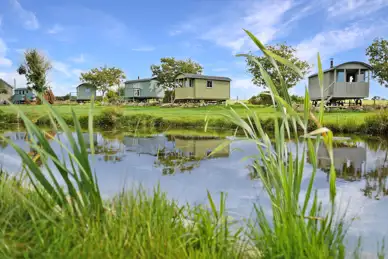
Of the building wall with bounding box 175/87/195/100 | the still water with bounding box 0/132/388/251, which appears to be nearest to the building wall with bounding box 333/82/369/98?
the building wall with bounding box 175/87/195/100

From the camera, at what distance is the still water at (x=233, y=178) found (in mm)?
2492

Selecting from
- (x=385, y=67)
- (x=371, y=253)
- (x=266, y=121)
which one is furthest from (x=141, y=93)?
(x=371, y=253)

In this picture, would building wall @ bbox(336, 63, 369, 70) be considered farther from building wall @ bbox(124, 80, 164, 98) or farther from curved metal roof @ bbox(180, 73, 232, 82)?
building wall @ bbox(124, 80, 164, 98)

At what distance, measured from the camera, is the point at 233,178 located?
3.90 meters

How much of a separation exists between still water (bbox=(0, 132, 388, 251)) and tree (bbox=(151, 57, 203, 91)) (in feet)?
96.3

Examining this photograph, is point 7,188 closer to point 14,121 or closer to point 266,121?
point 266,121

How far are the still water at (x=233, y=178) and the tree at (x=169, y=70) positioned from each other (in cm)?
2935

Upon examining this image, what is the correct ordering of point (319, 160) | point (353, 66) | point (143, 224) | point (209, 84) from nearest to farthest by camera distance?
point (143, 224), point (319, 160), point (353, 66), point (209, 84)

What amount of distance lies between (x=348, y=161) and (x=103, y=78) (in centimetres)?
4119

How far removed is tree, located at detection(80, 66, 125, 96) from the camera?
42.9 m

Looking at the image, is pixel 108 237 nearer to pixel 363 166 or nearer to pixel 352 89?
pixel 363 166

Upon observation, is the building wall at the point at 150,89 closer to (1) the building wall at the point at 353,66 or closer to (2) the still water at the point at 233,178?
(1) the building wall at the point at 353,66

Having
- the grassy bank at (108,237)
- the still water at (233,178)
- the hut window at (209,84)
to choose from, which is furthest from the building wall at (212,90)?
the grassy bank at (108,237)

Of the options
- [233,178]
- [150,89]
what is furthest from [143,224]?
[150,89]
